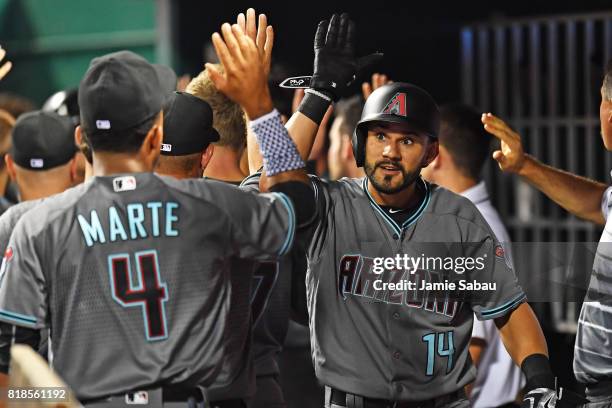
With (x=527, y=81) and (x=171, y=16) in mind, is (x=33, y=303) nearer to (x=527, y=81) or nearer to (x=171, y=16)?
(x=171, y=16)

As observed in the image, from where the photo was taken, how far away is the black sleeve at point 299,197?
98.1 inches

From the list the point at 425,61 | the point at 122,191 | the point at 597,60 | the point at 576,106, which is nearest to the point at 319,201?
the point at 122,191

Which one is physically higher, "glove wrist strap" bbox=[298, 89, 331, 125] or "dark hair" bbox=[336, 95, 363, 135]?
"glove wrist strap" bbox=[298, 89, 331, 125]

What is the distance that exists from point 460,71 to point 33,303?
210 inches

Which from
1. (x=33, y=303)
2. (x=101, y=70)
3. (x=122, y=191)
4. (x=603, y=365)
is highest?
(x=101, y=70)

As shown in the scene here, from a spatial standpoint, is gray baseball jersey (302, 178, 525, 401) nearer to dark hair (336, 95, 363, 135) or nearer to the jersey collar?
the jersey collar

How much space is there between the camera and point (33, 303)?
2.38 m

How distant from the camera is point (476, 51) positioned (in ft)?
24.3

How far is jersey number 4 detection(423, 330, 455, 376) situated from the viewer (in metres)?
3.01

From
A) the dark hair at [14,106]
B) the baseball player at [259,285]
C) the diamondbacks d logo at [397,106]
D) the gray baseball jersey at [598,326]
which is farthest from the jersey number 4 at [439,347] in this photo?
the dark hair at [14,106]

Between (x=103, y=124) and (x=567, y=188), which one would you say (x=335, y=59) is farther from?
(x=567, y=188)

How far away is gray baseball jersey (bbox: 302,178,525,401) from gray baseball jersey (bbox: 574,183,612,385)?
0.21 metres

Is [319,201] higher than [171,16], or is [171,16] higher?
[171,16]

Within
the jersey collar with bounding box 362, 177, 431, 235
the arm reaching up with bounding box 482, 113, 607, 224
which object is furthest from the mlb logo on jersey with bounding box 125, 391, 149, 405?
the arm reaching up with bounding box 482, 113, 607, 224
